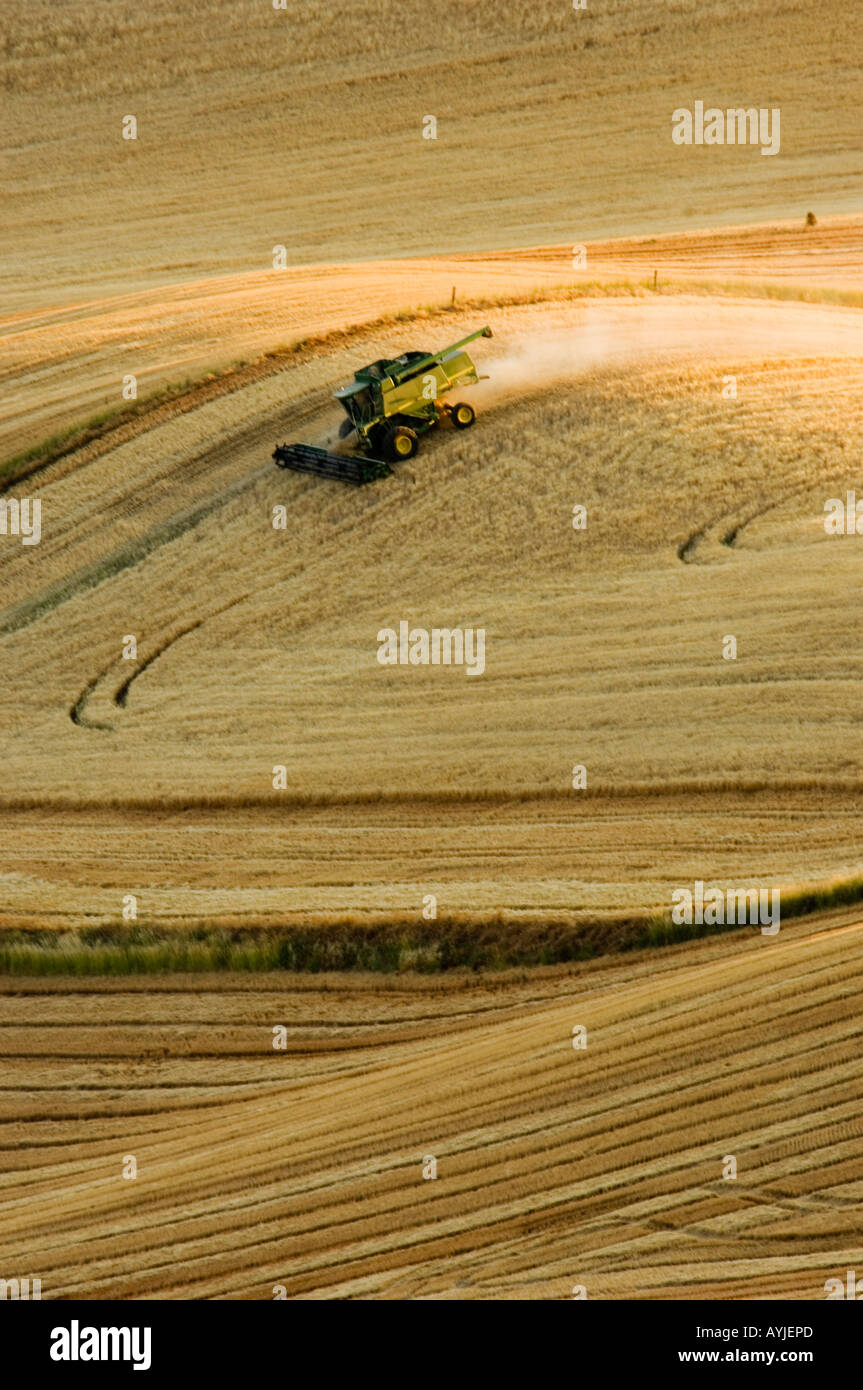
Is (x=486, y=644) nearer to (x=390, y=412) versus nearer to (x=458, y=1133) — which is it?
(x=390, y=412)

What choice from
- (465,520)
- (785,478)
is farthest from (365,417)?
(785,478)

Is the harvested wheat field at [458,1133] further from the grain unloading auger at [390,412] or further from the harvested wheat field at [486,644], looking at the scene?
the grain unloading auger at [390,412]

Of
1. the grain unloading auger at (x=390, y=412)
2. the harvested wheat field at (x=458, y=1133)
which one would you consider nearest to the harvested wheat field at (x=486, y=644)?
the grain unloading auger at (x=390, y=412)

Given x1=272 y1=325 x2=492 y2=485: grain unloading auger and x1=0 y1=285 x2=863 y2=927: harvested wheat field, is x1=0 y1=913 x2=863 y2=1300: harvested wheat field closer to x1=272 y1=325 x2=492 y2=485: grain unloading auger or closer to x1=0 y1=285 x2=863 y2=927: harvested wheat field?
x1=0 y1=285 x2=863 y2=927: harvested wheat field

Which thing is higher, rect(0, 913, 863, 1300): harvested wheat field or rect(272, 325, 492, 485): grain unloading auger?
rect(272, 325, 492, 485): grain unloading auger

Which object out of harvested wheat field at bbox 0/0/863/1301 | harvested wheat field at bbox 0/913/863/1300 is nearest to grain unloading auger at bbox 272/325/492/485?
harvested wheat field at bbox 0/0/863/1301

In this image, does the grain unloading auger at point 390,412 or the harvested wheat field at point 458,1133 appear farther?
the grain unloading auger at point 390,412
